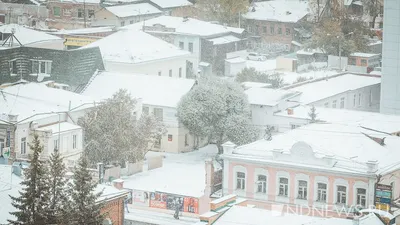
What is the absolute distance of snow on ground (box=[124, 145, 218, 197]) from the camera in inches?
749

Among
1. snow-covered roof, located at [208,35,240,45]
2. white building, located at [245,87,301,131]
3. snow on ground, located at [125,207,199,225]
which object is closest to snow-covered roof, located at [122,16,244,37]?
snow-covered roof, located at [208,35,240,45]

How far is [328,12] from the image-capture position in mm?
35844

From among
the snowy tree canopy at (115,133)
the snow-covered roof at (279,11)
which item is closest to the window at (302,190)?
the snowy tree canopy at (115,133)

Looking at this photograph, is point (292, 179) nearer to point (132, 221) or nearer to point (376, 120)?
point (132, 221)

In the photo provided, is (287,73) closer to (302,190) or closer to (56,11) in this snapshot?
(56,11)

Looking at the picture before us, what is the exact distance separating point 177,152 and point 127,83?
2.36 metres

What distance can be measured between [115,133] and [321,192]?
503cm

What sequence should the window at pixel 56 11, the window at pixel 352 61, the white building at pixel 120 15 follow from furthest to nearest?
the window at pixel 56 11
the white building at pixel 120 15
the window at pixel 352 61

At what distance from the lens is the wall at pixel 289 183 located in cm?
1617

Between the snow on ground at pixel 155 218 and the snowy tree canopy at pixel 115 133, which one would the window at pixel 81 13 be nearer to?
the snowy tree canopy at pixel 115 133

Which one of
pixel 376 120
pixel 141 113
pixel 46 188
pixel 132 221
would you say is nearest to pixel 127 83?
pixel 141 113

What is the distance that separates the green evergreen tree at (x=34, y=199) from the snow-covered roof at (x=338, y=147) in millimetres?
5328

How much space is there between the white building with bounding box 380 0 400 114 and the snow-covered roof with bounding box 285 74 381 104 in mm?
860

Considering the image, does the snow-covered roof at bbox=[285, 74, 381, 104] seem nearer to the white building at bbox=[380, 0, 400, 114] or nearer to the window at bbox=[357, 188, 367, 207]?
the white building at bbox=[380, 0, 400, 114]
